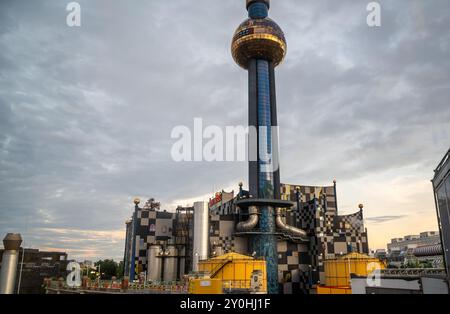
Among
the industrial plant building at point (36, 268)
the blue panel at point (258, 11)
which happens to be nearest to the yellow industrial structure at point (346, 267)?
the industrial plant building at point (36, 268)

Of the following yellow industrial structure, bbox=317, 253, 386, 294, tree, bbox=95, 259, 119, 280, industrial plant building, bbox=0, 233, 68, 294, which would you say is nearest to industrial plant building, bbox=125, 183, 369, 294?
yellow industrial structure, bbox=317, 253, 386, 294

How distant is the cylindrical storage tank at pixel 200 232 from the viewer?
45500 millimetres

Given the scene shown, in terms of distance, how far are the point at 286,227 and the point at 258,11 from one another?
40.4m

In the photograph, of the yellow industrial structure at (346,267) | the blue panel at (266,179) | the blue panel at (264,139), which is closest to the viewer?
the yellow industrial structure at (346,267)

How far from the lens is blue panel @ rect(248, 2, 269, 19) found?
61.8m

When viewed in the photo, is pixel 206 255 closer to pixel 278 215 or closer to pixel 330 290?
pixel 278 215

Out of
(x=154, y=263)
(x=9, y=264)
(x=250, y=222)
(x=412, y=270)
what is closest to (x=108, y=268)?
(x=154, y=263)

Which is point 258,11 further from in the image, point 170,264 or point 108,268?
point 108,268

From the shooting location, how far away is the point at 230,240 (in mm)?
50094

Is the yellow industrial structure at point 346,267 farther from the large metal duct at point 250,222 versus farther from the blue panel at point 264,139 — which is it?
the blue panel at point 264,139

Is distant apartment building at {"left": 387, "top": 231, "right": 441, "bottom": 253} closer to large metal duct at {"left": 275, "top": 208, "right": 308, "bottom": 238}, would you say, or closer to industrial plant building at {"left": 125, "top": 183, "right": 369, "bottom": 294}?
industrial plant building at {"left": 125, "top": 183, "right": 369, "bottom": 294}
